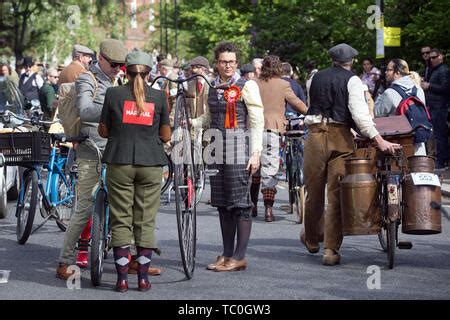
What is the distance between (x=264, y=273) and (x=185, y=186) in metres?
1.09

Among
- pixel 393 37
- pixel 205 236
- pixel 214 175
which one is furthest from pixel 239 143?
pixel 393 37

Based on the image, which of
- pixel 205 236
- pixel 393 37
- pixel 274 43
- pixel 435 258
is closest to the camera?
pixel 435 258

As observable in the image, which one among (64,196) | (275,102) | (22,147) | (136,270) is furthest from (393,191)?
(275,102)

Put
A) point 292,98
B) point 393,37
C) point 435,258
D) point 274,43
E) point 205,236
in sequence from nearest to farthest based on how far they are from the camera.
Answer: point 435,258 < point 205,236 < point 292,98 < point 393,37 < point 274,43

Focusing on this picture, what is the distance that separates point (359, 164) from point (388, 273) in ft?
3.08

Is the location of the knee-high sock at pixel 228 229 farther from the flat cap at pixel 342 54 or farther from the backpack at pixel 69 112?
the flat cap at pixel 342 54

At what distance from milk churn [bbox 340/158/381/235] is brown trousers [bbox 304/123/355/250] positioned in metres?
0.34

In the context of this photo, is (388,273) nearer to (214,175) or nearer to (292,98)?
(214,175)

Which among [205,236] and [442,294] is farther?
[205,236]

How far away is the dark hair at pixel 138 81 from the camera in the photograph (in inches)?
342

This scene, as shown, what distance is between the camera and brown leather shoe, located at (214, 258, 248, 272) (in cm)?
989

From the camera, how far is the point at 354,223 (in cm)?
990

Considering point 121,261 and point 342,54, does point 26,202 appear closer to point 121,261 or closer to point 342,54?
point 121,261

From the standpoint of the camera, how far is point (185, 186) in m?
9.22
